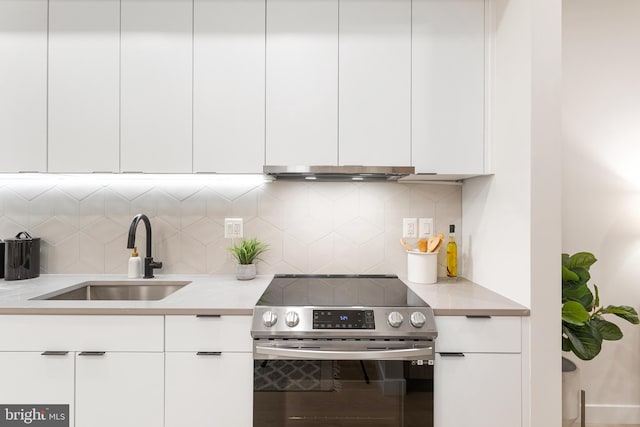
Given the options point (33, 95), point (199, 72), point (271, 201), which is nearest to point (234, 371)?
point (271, 201)

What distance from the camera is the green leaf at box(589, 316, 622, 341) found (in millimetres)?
1827

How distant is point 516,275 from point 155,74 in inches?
77.2

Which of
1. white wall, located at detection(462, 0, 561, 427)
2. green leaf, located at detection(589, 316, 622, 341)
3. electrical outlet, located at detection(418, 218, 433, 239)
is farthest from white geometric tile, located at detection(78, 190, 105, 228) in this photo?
green leaf, located at detection(589, 316, 622, 341)

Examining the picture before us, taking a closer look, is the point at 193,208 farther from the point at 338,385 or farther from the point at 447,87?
the point at 447,87

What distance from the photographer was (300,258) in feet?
7.22

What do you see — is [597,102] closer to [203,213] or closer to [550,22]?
[550,22]

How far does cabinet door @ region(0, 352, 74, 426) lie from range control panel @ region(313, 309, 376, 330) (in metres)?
1.03

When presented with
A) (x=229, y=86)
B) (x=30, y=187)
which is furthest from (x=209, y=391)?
(x=30, y=187)

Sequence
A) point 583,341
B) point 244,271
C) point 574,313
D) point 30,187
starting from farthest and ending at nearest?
point 30,187 < point 244,271 < point 583,341 < point 574,313

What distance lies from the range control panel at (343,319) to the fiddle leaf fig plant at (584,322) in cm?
96

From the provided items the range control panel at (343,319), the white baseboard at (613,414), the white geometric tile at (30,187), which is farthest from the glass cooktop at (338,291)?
the white baseboard at (613,414)

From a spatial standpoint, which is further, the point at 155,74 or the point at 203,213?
the point at 203,213

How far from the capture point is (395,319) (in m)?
1.48

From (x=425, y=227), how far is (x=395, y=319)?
848 millimetres
